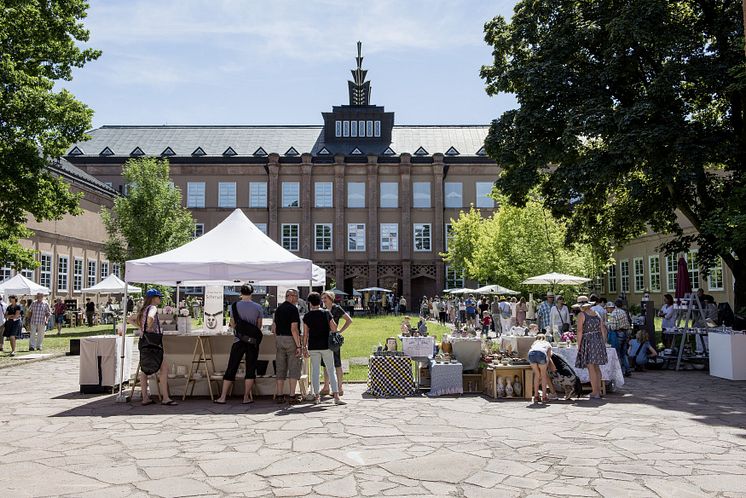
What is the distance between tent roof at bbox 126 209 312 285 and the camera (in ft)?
38.1

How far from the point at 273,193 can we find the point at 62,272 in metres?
17.5

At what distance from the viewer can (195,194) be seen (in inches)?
1997

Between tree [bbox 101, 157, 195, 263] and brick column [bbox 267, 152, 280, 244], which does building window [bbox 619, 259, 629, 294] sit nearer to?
brick column [bbox 267, 152, 280, 244]

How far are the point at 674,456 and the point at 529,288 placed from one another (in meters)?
29.7

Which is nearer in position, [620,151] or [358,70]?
[620,151]

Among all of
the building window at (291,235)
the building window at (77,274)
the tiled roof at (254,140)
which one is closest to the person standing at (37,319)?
the building window at (77,274)

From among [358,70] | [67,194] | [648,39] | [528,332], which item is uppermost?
[358,70]

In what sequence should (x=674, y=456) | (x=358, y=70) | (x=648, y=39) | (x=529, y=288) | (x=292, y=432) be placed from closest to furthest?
1. (x=674, y=456)
2. (x=292, y=432)
3. (x=648, y=39)
4. (x=529, y=288)
5. (x=358, y=70)

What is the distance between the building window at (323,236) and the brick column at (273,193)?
311cm

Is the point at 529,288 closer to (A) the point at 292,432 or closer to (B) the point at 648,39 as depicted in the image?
(B) the point at 648,39

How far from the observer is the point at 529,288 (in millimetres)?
36188

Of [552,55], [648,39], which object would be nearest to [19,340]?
[552,55]

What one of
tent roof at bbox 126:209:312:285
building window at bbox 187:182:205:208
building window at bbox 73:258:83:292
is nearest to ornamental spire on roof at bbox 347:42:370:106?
building window at bbox 187:182:205:208

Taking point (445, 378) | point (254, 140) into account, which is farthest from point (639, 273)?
point (445, 378)
